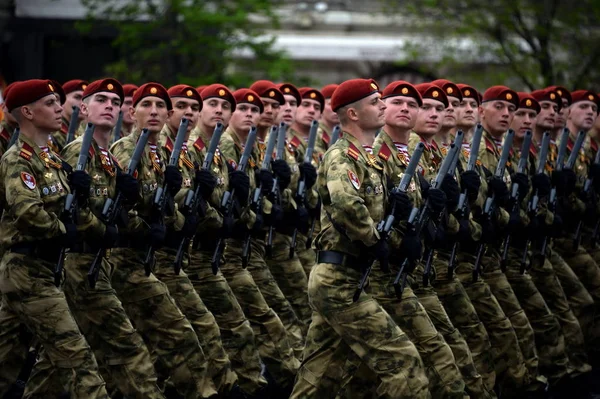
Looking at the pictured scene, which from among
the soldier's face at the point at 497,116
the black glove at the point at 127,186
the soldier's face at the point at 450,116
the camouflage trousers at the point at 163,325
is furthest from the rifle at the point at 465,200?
the black glove at the point at 127,186

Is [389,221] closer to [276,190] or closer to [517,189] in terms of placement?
[517,189]

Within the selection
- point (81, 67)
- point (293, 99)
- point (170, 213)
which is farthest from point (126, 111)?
point (81, 67)

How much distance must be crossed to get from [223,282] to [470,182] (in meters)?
1.99

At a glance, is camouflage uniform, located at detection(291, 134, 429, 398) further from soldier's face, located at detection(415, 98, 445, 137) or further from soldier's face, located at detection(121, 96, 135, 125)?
soldier's face, located at detection(121, 96, 135, 125)

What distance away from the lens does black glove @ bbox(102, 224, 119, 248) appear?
8.85 metres

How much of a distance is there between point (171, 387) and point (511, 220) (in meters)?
3.02

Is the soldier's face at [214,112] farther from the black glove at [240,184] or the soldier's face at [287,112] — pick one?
the soldier's face at [287,112]

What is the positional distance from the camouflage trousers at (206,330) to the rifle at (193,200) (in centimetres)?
15

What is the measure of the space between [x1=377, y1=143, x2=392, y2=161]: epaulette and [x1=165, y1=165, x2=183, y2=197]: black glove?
1.58 meters

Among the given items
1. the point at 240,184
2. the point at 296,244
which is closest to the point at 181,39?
the point at 296,244

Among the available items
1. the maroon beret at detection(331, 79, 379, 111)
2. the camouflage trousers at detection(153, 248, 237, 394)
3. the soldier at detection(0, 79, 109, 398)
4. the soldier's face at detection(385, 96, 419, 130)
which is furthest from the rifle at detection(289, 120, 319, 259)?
the soldier at detection(0, 79, 109, 398)

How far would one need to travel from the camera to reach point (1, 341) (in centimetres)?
872

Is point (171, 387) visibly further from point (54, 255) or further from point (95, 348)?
point (54, 255)

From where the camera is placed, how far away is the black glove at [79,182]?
337 inches
